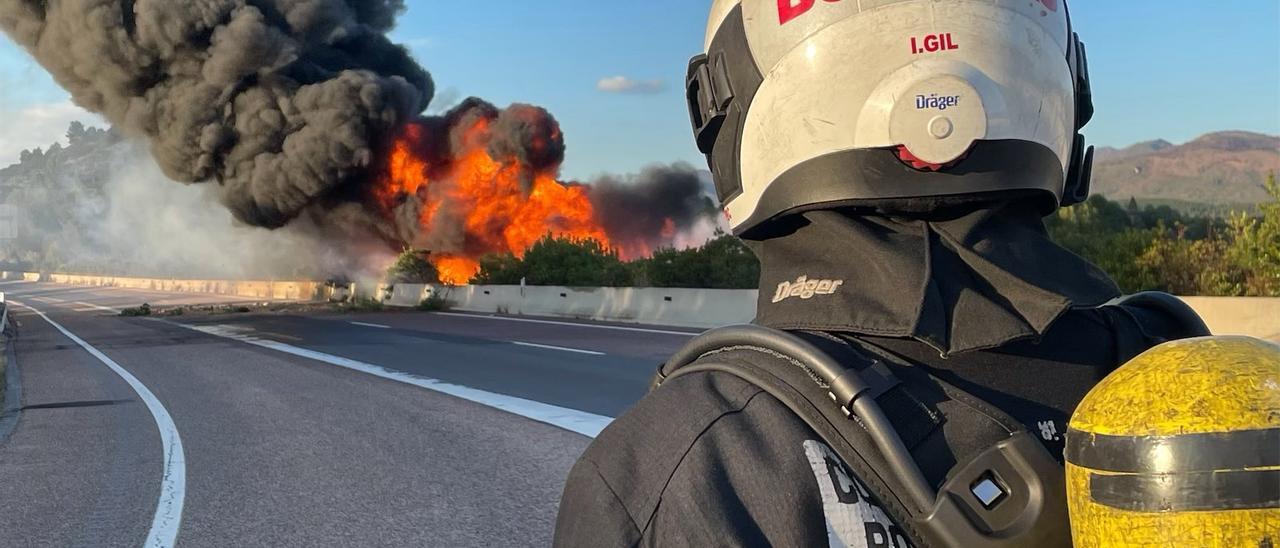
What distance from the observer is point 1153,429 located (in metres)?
0.73

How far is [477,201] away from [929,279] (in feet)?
123

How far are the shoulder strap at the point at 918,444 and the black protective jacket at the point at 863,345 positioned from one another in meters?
0.02

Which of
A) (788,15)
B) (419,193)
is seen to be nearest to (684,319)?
(788,15)

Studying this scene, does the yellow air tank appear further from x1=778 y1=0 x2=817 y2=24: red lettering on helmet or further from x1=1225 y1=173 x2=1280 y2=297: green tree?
x1=1225 y1=173 x2=1280 y2=297: green tree

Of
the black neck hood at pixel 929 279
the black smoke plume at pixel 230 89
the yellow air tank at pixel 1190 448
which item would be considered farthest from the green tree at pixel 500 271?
the yellow air tank at pixel 1190 448

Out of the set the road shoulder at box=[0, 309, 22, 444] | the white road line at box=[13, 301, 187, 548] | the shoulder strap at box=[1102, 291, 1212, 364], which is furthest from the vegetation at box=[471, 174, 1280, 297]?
the road shoulder at box=[0, 309, 22, 444]

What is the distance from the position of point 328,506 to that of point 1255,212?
12.6 meters

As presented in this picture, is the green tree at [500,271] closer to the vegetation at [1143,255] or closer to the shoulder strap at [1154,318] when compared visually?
the vegetation at [1143,255]

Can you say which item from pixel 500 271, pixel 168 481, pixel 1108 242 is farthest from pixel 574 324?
pixel 168 481

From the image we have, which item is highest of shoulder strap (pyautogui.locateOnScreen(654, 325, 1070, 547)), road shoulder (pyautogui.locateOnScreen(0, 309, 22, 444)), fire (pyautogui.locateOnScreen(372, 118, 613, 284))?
fire (pyautogui.locateOnScreen(372, 118, 613, 284))

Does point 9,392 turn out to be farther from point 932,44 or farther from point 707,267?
point 707,267

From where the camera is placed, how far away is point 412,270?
3588 cm

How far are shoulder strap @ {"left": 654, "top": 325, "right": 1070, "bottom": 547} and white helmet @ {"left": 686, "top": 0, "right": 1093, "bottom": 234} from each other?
0.85ft

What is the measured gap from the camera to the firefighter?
96 centimetres
